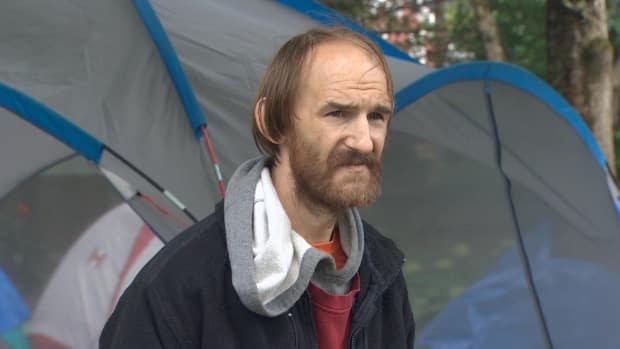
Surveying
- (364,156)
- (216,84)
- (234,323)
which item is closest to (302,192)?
(364,156)

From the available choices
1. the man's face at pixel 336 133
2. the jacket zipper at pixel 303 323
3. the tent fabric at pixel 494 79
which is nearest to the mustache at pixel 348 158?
the man's face at pixel 336 133

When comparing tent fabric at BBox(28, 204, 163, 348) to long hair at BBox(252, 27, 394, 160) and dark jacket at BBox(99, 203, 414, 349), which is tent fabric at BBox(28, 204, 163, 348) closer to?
dark jacket at BBox(99, 203, 414, 349)

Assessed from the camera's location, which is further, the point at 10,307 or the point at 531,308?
the point at 531,308

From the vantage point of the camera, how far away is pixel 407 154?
3.18 m

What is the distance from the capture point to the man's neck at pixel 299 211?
1465mm

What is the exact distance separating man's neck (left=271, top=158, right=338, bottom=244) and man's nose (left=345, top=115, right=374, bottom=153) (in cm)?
12

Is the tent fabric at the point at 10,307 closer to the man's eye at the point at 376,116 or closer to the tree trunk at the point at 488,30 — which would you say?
the man's eye at the point at 376,116

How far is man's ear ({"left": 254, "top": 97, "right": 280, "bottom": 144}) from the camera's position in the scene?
1491 millimetres

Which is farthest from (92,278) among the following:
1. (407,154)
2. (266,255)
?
(266,255)

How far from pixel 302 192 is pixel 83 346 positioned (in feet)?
4.12

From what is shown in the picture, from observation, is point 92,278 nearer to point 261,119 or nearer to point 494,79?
point 261,119

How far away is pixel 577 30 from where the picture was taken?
430 centimetres

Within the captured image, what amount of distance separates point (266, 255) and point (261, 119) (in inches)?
10.3

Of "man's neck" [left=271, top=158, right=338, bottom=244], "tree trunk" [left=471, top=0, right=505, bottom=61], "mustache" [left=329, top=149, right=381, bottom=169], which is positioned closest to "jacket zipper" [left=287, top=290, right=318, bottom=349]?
"man's neck" [left=271, top=158, right=338, bottom=244]
